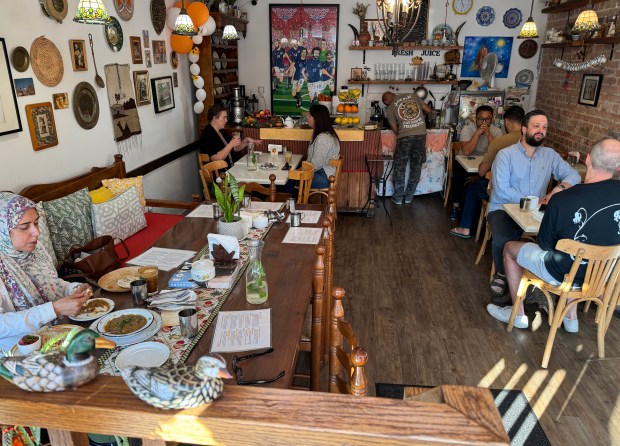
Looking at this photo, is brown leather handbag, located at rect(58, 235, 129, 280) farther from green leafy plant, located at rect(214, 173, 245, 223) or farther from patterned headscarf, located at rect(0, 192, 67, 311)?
green leafy plant, located at rect(214, 173, 245, 223)

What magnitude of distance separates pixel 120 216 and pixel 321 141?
232 cm

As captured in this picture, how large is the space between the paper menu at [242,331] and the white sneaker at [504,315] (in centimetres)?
233

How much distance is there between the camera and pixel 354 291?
405cm

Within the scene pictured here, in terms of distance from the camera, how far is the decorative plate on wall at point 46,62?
3221 millimetres

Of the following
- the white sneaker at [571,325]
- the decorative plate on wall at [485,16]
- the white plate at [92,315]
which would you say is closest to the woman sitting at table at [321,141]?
the white sneaker at [571,325]

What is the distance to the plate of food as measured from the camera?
2182mm

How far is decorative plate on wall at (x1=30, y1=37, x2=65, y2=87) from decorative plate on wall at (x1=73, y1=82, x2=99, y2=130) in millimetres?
227

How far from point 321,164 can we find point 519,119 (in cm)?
211

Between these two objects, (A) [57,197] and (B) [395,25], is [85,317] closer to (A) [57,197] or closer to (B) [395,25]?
(A) [57,197]

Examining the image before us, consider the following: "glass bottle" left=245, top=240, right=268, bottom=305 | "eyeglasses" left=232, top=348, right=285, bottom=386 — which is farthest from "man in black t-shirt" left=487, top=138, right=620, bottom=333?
"eyeglasses" left=232, top=348, right=285, bottom=386

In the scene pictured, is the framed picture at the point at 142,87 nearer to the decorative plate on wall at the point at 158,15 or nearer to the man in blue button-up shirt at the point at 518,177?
the decorative plate on wall at the point at 158,15

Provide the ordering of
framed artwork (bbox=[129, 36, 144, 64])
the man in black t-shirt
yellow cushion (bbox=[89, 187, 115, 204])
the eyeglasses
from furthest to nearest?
1. framed artwork (bbox=[129, 36, 144, 64])
2. yellow cushion (bbox=[89, 187, 115, 204])
3. the man in black t-shirt
4. the eyeglasses

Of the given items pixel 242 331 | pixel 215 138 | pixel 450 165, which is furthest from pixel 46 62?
pixel 450 165

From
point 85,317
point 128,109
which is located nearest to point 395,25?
point 85,317
